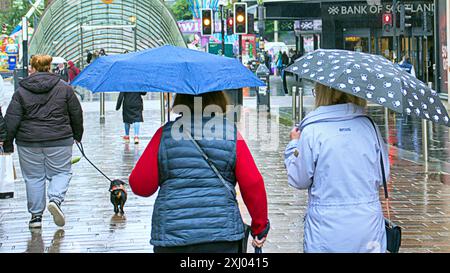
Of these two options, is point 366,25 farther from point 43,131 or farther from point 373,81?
point 373,81

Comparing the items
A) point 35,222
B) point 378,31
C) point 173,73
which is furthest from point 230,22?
point 173,73

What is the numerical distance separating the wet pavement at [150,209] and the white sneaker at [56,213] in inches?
4.0

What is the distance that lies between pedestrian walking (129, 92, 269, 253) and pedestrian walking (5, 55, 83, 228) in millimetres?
4459

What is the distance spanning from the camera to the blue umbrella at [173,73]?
5.14 metres

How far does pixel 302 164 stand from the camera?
15.7 feet

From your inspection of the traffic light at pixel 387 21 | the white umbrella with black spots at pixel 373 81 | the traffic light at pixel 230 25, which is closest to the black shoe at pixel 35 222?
the white umbrella with black spots at pixel 373 81

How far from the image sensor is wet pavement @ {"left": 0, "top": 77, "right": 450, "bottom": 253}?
343 inches

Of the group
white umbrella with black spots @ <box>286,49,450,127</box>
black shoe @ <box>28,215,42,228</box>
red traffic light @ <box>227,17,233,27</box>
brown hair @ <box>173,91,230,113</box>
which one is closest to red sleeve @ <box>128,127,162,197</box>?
brown hair @ <box>173,91,230,113</box>

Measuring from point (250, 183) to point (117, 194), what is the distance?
213 inches

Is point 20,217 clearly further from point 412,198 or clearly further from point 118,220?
point 412,198

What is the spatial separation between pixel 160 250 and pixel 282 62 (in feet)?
176

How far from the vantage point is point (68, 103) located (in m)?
9.41

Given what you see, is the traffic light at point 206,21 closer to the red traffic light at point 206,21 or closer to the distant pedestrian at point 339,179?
the red traffic light at point 206,21

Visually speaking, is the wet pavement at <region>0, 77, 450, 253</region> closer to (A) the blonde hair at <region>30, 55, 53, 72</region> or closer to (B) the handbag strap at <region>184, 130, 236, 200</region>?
(A) the blonde hair at <region>30, 55, 53, 72</region>
